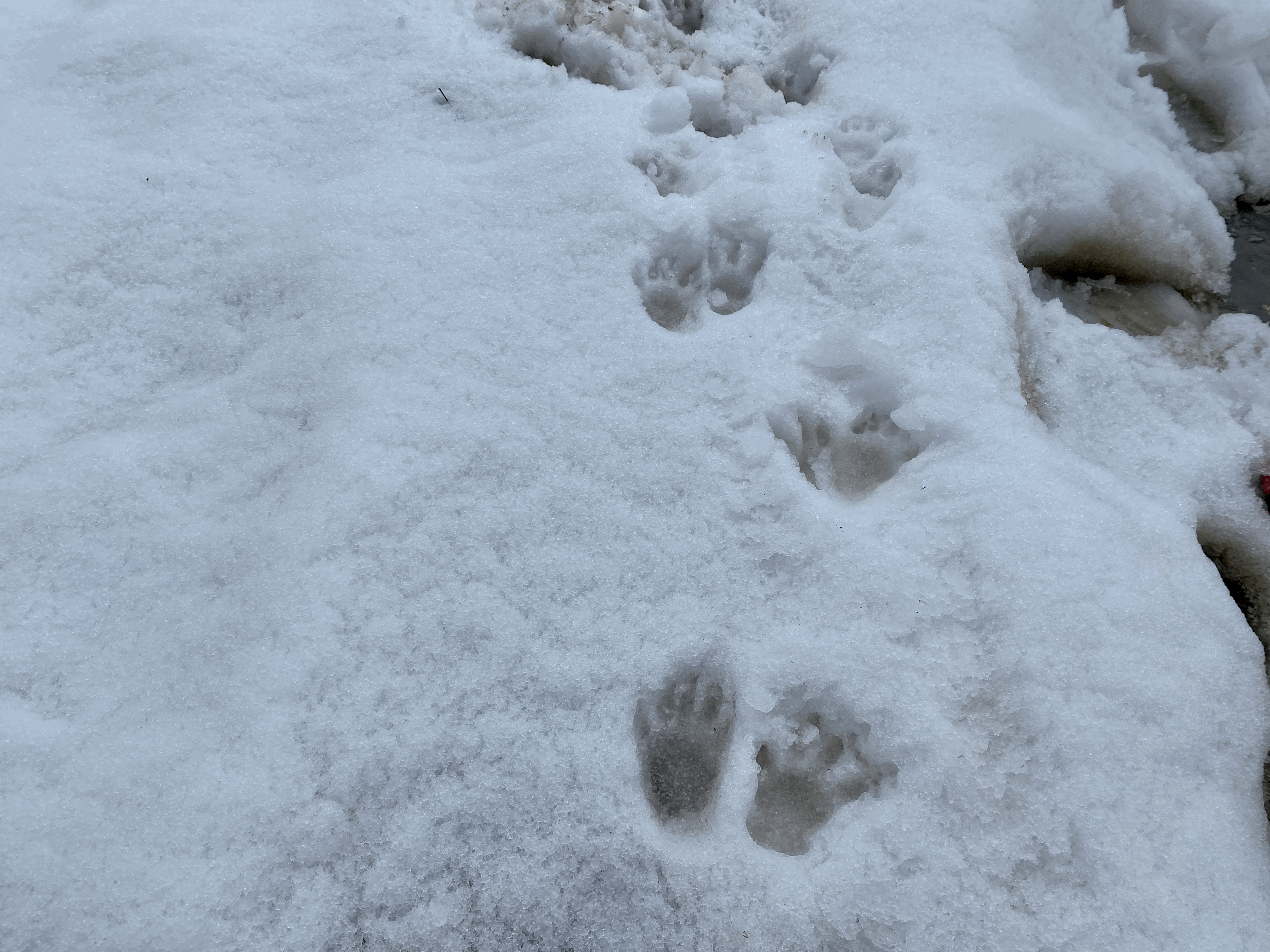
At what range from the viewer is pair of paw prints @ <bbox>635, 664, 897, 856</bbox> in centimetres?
160

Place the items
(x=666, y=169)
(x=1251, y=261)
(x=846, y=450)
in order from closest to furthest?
(x=846, y=450), (x=666, y=169), (x=1251, y=261)

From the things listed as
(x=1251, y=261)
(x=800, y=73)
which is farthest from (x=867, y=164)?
(x=1251, y=261)

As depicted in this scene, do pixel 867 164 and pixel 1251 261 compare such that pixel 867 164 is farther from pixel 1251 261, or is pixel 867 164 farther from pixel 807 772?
pixel 807 772

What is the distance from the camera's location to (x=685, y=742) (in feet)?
5.46

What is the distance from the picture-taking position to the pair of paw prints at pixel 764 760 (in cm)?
160

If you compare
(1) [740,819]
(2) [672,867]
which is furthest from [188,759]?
(1) [740,819]

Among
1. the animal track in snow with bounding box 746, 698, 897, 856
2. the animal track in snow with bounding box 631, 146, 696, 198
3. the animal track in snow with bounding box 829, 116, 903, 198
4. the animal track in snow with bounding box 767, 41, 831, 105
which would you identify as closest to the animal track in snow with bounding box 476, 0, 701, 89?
the animal track in snow with bounding box 767, 41, 831, 105

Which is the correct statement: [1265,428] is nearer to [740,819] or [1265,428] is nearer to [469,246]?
[740,819]

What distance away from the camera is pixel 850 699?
1.63 metres

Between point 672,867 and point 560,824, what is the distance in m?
0.24

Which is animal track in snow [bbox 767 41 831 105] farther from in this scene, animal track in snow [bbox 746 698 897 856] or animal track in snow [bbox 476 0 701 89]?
animal track in snow [bbox 746 698 897 856]

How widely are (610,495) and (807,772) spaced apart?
30.5 inches

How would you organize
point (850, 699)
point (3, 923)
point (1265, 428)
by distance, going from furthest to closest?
point (1265, 428), point (850, 699), point (3, 923)

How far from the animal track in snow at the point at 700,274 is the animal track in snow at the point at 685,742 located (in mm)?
1041
